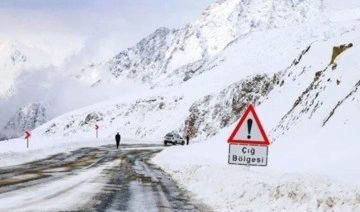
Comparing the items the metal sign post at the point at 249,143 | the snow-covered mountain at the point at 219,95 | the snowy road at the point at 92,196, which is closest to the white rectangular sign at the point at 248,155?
the metal sign post at the point at 249,143

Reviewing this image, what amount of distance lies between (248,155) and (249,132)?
1.80 feet

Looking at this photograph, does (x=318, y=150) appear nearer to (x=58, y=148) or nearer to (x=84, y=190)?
(x=84, y=190)

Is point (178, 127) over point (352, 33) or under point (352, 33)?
under

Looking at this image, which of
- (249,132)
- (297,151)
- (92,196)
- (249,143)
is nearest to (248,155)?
(249,143)

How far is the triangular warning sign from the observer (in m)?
14.1

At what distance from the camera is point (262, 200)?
39.5ft

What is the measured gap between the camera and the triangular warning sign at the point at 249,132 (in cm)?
1405

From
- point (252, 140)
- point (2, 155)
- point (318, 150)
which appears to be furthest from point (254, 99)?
point (252, 140)

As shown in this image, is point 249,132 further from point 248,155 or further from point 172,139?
point 172,139

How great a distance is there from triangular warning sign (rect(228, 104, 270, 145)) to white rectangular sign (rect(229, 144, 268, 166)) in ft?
0.49

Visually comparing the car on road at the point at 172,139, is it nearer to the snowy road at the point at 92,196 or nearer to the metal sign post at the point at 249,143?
the snowy road at the point at 92,196

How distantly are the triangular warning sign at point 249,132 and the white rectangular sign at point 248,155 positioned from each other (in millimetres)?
150

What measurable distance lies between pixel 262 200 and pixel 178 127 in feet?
309

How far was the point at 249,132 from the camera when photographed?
14.1 metres
